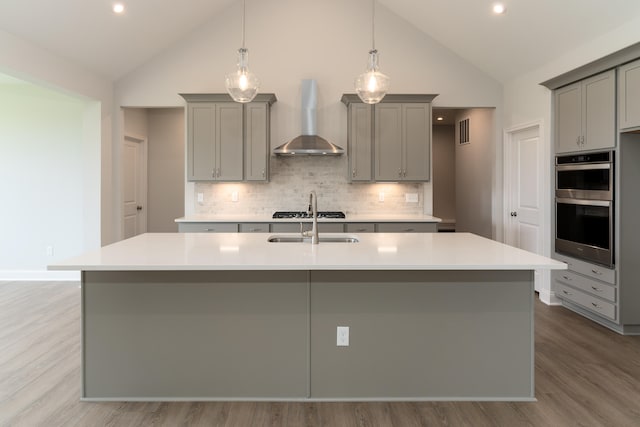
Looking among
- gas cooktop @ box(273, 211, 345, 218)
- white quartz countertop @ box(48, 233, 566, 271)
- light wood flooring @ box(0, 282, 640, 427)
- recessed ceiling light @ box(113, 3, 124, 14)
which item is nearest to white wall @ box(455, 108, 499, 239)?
gas cooktop @ box(273, 211, 345, 218)

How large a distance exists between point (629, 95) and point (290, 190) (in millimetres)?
3760

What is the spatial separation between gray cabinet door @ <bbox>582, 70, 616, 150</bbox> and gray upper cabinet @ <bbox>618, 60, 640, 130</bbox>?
0.25ft

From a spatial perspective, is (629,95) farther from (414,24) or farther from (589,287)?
(414,24)

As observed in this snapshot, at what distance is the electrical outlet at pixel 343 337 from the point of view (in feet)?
8.59

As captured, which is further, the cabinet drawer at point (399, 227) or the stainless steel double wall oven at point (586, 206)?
the cabinet drawer at point (399, 227)

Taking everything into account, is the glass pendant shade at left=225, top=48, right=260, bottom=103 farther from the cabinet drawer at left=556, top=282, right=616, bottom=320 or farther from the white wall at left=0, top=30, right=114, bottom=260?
the cabinet drawer at left=556, top=282, right=616, bottom=320

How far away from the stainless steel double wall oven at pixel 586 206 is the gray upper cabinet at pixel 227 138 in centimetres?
331

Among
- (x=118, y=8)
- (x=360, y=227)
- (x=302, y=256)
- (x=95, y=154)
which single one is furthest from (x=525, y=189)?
(x=95, y=154)

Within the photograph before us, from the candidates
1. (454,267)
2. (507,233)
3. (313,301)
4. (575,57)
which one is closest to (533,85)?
(575,57)

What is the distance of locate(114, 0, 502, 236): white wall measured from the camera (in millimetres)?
5754

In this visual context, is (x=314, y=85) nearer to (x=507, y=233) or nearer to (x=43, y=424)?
(x=507, y=233)

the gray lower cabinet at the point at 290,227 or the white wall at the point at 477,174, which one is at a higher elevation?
the white wall at the point at 477,174

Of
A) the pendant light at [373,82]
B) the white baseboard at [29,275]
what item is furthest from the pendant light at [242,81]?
the white baseboard at [29,275]

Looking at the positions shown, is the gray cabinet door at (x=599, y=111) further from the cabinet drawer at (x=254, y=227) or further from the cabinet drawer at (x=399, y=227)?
the cabinet drawer at (x=254, y=227)
